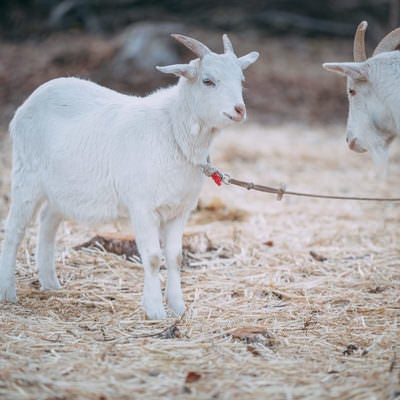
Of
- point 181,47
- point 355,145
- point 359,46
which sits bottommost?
point 355,145

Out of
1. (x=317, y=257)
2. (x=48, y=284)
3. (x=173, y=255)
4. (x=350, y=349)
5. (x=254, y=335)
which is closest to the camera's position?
(x=350, y=349)

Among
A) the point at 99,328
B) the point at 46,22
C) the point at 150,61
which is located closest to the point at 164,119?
the point at 99,328

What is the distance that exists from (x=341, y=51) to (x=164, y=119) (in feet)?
37.2

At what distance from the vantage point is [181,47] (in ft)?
41.9

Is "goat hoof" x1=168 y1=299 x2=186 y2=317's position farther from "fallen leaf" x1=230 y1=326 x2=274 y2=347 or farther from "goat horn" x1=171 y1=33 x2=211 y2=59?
"goat horn" x1=171 y1=33 x2=211 y2=59

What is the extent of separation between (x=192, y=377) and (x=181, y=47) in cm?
1041

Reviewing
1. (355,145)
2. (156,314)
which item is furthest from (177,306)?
(355,145)

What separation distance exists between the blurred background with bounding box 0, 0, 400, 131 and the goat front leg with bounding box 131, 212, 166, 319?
701cm

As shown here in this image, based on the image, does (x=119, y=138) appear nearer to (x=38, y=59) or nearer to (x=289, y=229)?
(x=289, y=229)

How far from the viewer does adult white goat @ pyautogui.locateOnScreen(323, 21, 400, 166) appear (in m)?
4.03

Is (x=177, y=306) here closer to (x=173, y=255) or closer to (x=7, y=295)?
(x=173, y=255)

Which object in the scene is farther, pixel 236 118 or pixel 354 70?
pixel 354 70

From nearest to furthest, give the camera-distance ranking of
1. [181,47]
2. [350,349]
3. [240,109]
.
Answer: [350,349], [240,109], [181,47]

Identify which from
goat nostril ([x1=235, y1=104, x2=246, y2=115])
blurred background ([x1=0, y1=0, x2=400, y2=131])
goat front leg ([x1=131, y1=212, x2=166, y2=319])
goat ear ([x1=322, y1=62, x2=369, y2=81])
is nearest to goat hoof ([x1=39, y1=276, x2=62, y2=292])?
goat front leg ([x1=131, y1=212, x2=166, y2=319])
